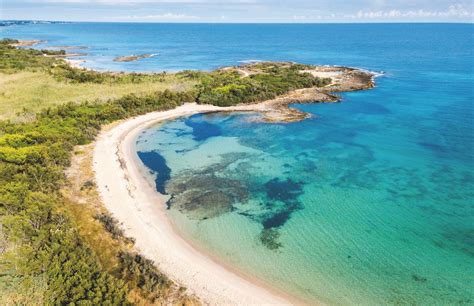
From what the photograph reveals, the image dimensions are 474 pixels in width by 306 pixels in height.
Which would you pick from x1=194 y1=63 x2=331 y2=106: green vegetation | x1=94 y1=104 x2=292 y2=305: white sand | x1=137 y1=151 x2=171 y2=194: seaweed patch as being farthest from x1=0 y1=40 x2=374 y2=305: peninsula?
x1=194 y1=63 x2=331 y2=106: green vegetation

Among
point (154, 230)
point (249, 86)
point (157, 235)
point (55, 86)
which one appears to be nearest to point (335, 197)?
point (157, 235)

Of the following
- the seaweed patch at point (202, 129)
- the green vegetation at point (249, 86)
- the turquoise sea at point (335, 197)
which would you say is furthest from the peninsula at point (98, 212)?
the seaweed patch at point (202, 129)

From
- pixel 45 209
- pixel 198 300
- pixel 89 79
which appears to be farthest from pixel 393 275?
pixel 89 79

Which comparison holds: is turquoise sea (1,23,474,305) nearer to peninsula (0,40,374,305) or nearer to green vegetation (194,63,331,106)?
peninsula (0,40,374,305)

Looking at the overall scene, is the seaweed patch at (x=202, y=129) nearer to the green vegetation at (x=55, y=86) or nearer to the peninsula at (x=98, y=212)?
the peninsula at (x=98, y=212)

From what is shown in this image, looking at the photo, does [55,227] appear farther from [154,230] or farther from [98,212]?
[154,230]

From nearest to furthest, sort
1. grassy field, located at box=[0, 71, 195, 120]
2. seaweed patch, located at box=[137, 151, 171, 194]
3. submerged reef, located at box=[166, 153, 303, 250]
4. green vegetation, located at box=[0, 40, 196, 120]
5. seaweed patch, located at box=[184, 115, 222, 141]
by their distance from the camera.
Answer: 1. submerged reef, located at box=[166, 153, 303, 250]
2. seaweed patch, located at box=[137, 151, 171, 194]
3. seaweed patch, located at box=[184, 115, 222, 141]
4. grassy field, located at box=[0, 71, 195, 120]
5. green vegetation, located at box=[0, 40, 196, 120]

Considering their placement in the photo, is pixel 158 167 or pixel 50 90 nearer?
pixel 158 167
